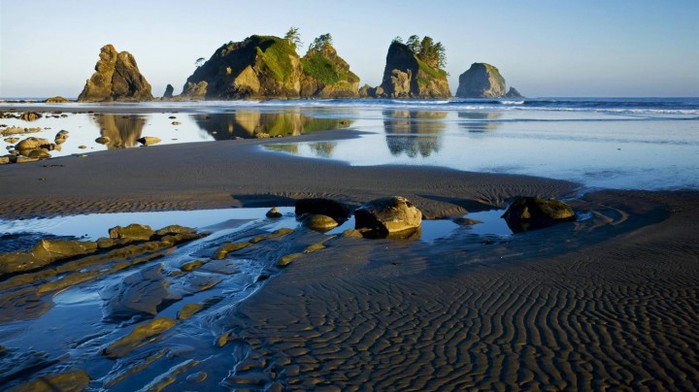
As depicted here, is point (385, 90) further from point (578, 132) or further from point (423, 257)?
point (423, 257)

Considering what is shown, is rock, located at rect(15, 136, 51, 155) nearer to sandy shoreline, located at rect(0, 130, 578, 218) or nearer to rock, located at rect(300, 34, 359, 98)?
sandy shoreline, located at rect(0, 130, 578, 218)

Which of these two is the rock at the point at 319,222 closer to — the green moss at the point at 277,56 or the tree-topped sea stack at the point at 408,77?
the green moss at the point at 277,56

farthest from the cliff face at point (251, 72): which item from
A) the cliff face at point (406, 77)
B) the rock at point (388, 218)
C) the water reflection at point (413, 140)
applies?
the rock at point (388, 218)

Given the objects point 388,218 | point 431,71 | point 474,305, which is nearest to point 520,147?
point 388,218

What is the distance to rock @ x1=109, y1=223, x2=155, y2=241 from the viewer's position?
374 inches

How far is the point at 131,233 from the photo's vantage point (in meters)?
9.57

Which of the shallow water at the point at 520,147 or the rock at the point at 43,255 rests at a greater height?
the shallow water at the point at 520,147

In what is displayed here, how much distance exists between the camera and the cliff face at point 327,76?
148 meters

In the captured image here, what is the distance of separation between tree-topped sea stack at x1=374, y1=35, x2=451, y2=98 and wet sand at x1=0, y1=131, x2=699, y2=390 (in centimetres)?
15053

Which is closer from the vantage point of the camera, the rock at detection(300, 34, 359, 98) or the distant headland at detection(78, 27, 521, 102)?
the distant headland at detection(78, 27, 521, 102)

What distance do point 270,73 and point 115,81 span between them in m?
40.7

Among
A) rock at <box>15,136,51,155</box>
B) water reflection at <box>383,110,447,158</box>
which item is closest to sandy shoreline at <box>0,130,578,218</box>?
rock at <box>15,136,51,155</box>

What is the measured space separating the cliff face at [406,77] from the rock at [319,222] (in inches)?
5933

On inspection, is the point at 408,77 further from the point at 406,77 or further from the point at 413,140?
the point at 413,140
